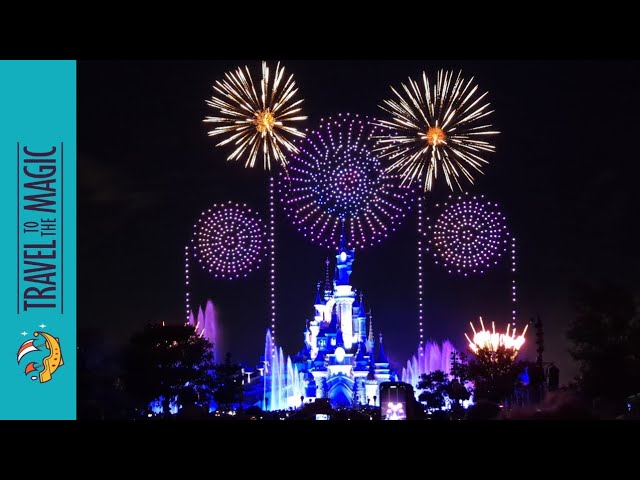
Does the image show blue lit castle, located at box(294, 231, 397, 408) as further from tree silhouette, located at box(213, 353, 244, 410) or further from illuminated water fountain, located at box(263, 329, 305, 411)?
tree silhouette, located at box(213, 353, 244, 410)

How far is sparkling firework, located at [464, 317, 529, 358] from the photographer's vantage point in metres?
43.0

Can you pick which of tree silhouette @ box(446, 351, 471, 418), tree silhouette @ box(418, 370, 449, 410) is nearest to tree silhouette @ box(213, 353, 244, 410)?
Result: tree silhouette @ box(418, 370, 449, 410)

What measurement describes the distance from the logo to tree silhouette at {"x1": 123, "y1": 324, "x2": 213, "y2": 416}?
19615 mm

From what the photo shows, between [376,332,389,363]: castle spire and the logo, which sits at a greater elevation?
[376,332,389,363]: castle spire

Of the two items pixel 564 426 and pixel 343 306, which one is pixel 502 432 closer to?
pixel 564 426

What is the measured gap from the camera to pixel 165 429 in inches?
749

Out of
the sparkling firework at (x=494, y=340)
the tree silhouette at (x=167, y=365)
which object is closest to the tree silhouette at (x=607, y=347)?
the sparkling firework at (x=494, y=340)

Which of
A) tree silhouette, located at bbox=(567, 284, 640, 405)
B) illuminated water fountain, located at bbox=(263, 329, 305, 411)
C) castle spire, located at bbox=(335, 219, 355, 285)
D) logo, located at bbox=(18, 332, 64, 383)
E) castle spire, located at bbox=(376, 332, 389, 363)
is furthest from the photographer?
castle spire, located at bbox=(376, 332, 389, 363)

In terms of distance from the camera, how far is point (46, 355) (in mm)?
25156

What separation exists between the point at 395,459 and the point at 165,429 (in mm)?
4430

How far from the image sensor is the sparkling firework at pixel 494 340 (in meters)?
43.0

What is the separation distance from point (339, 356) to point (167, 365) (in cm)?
2540

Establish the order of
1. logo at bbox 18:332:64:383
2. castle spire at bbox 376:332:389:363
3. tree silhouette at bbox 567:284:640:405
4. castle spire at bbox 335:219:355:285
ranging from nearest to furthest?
logo at bbox 18:332:64:383, tree silhouette at bbox 567:284:640:405, castle spire at bbox 335:219:355:285, castle spire at bbox 376:332:389:363

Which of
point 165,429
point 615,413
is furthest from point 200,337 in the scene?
point 165,429
